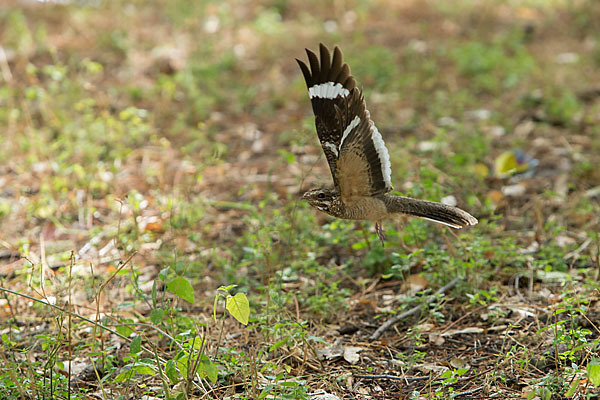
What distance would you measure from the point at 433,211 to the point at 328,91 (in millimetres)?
817

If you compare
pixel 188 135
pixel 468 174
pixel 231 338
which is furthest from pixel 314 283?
pixel 188 135

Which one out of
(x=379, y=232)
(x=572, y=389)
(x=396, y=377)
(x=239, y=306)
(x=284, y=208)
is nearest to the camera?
(x=572, y=389)

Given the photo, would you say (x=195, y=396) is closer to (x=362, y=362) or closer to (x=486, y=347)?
(x=362, y=362)

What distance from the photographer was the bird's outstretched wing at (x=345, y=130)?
3287 mm

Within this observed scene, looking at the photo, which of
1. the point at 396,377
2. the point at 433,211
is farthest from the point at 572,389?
the point at 433,211

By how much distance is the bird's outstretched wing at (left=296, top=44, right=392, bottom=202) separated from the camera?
329 centimetres

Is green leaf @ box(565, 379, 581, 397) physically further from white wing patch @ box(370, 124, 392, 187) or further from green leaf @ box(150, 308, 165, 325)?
green leaf @ box(150, 308, 165, 325)

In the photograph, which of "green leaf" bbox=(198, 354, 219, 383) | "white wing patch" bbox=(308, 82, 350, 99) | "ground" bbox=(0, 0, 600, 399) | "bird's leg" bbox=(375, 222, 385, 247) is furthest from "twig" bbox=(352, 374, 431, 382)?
"white wing patch" bbox=(308, 82, 350, 99)

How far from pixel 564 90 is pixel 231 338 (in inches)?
195

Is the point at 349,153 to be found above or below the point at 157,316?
above

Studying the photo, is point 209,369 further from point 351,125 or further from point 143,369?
point 351,125

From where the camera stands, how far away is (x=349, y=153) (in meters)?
3.26

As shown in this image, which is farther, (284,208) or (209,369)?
(284,208)

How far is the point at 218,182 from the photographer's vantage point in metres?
5.77
